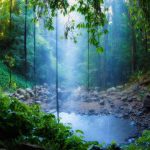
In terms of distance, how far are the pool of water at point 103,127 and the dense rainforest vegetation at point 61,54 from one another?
2014 mm

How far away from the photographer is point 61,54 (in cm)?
4425

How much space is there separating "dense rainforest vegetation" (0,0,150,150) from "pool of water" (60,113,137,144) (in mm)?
2014

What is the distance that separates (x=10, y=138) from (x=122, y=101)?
1563 cm

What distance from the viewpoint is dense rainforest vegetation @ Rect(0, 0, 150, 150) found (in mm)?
5359

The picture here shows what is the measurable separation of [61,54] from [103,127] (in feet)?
99.5

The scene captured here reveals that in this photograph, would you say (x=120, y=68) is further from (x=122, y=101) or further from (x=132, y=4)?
(x=132, y=4)

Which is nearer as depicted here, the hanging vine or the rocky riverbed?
the hanging vine

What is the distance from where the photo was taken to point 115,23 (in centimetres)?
3450

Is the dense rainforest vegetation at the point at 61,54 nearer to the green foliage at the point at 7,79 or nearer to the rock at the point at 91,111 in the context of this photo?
the green foliage at the point at 7,79

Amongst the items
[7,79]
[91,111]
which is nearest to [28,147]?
[91,111]

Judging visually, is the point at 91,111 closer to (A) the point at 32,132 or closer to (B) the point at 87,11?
(A) the point at 32,132

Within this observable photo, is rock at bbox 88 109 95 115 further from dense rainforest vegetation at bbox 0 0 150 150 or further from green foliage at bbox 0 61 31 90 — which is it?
green foliage at bbox 0 61 31 90

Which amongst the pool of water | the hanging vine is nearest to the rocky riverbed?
the pool of water

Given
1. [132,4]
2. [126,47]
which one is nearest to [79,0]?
[132,4]
